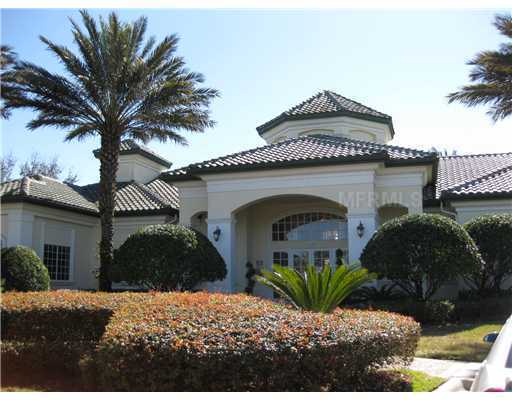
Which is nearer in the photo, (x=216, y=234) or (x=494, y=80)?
(x=494, y=80)

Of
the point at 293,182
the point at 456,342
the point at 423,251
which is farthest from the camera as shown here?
the point at 293,182

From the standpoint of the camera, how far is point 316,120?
79.7 ft

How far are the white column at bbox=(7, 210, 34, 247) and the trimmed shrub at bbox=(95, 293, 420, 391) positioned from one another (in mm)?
14626

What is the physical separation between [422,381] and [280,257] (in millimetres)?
13607

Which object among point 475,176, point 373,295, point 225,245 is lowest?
point 373,295

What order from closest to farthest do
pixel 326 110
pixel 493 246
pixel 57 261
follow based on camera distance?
pixel 493 246 < pixel 57 261 < pixel 326 110

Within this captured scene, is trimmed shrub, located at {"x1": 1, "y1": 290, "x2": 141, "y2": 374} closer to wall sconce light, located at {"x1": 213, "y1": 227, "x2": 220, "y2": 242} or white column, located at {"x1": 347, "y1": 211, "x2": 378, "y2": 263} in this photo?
wall sconce light, located at {"x1": 213, "y1": 227, "x2": 220, "y2": 242}

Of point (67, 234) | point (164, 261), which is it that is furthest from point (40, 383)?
point (67, 234)

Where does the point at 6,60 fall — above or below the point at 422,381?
above

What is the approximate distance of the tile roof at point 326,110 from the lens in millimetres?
24078

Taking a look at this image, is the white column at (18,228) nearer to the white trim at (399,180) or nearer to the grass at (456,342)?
the white trim at (399,180)

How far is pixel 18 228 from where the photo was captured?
20.5m

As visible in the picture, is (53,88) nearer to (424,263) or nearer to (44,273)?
(44,273)

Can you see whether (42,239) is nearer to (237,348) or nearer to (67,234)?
(67,234)
